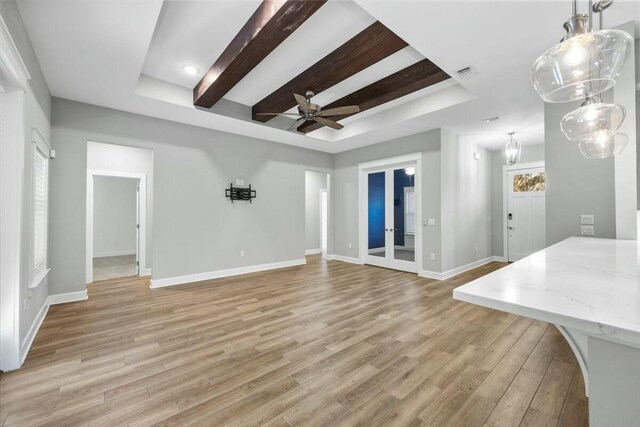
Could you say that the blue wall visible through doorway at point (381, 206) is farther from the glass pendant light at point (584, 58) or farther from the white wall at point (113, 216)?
the white wall at point (113, 216)

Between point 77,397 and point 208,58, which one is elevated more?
point 208,58

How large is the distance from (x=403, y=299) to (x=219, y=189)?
3.79 m

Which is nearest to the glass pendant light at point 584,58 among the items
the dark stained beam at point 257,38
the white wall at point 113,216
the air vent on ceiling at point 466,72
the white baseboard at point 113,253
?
the dark stained beam at point 257,38

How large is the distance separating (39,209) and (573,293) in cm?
468

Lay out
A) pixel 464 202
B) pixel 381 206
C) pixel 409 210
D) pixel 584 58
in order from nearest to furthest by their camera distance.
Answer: pixel 584 58
pixel 464 202
pixel 409 210
pixel 381 206

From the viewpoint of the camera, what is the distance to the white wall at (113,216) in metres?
7.73

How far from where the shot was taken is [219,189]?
5121mm

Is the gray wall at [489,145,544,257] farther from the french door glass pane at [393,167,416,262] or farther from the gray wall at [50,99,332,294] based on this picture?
the gray wall at [50,99,332,294]

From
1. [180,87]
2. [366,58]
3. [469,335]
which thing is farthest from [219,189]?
[469,335]

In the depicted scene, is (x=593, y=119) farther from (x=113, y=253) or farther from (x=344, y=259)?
(x=113, y=253)

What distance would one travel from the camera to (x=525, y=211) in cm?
624

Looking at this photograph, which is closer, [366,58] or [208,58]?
[366,58]

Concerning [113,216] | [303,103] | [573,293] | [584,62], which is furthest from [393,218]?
[113,216]

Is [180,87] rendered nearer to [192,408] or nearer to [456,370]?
[192,408]
